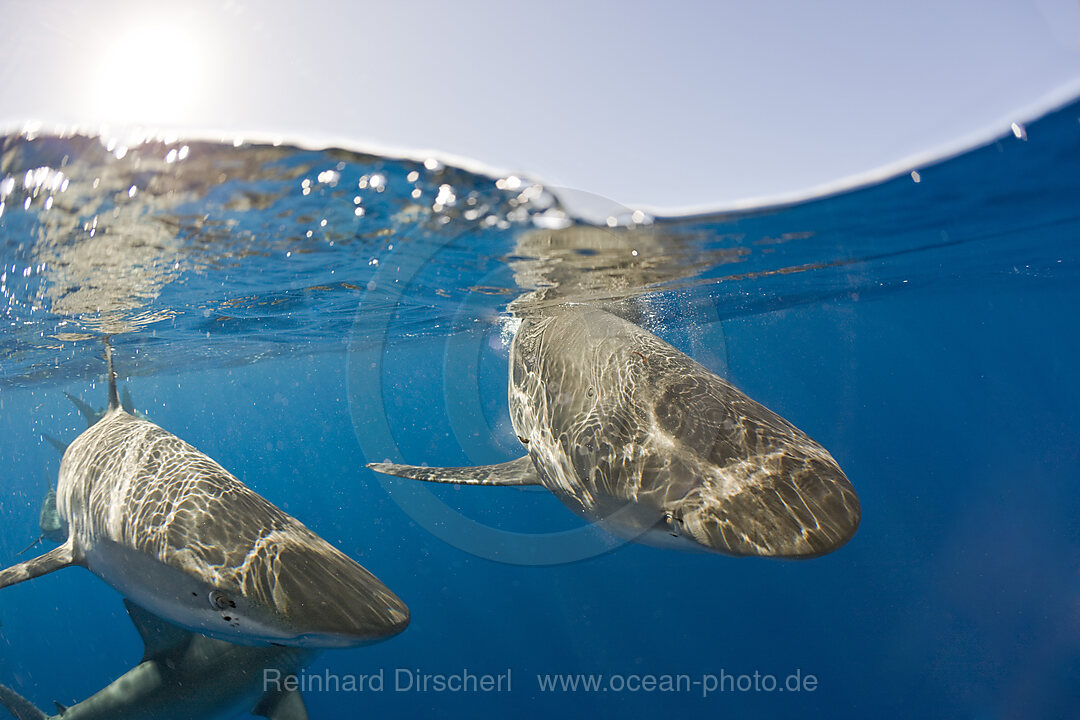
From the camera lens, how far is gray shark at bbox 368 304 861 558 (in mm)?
3266

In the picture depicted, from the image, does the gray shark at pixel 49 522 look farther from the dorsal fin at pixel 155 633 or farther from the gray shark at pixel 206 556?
the dorsal fin at pixel 155 633

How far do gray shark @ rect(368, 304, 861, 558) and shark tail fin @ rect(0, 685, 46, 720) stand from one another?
4949 millimetres

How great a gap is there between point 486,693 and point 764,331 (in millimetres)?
27299

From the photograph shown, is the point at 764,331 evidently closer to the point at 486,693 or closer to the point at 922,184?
the point at 486,693

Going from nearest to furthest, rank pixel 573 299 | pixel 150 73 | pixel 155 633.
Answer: pixel 150 73 → pixel 155 633 → pixel 573 299

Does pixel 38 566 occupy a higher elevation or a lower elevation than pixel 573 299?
lower

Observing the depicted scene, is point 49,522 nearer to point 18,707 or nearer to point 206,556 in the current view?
point 18,707

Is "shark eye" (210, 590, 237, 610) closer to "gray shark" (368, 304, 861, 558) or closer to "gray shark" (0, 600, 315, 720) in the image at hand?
"gray shark" (368, 304, 861, 558)

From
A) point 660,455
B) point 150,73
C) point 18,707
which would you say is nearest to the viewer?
point 150,73

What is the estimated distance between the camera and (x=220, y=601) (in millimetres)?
3605

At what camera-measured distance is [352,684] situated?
15.4 m

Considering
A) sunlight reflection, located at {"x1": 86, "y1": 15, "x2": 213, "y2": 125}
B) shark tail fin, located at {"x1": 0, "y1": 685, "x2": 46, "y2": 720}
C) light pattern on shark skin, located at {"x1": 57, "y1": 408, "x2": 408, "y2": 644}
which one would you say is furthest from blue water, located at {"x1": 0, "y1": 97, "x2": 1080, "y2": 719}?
shark tail fin, located at {"x1": 0, "y1": 685, "x2": 46, "y2": 720}

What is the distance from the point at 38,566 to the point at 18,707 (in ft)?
8.25

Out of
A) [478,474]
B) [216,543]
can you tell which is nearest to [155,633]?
[216,543]
